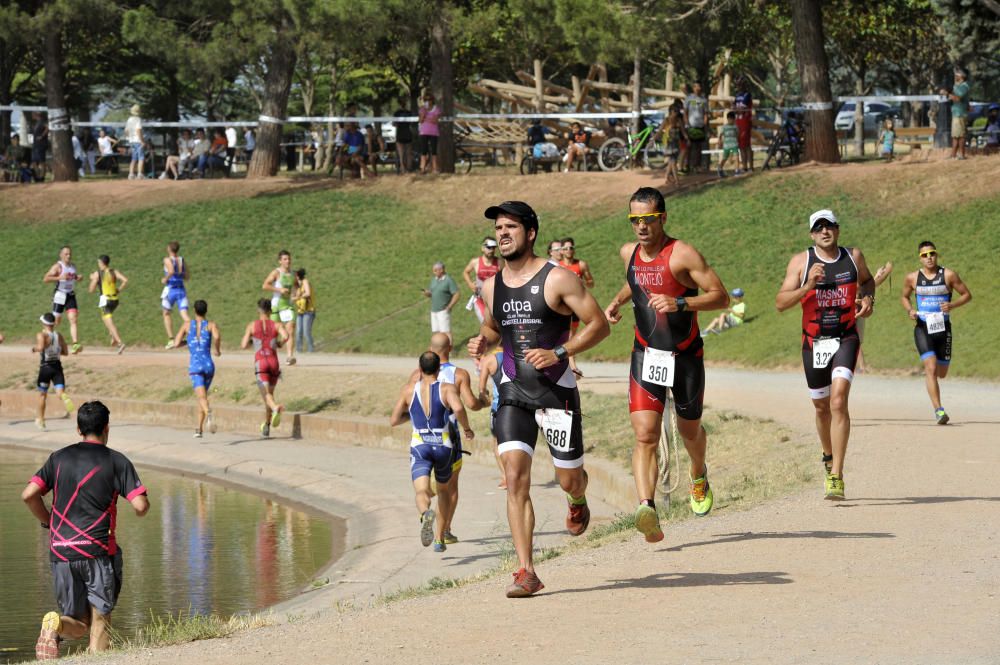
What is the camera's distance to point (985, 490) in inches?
444

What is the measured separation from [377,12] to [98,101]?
1637 inches

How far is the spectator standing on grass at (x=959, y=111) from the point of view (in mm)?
29031

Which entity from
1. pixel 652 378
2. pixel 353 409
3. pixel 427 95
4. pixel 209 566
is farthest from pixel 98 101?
pixel 652 378

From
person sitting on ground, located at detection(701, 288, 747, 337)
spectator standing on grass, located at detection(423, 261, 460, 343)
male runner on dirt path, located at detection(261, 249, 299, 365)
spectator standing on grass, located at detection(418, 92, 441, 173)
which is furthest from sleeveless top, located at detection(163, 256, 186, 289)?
spectator standing on grass, located at detection(418, 92, 441, 173)

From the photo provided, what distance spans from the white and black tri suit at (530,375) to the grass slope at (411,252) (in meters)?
13.6

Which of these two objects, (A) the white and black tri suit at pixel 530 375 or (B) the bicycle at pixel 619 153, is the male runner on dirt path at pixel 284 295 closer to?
(B) the bicycle at pixel 619 153

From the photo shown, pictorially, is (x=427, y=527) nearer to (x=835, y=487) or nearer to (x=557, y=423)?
(x=835, y=487)

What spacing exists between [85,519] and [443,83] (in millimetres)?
28613

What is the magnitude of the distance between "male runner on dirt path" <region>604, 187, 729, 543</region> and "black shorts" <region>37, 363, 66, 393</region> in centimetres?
1363

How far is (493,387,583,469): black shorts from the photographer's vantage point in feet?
26.5

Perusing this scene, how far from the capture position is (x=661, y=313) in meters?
9.15

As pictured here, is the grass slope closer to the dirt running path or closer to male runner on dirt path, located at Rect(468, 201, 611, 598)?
the dirt running path

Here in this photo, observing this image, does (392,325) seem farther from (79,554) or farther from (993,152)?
(79,554)

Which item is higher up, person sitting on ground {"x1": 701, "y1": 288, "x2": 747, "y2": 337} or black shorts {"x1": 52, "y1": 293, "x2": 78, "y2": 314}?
black shorts {"x1": 52, "y1": 293, "x2": 78, "y2": 314}
